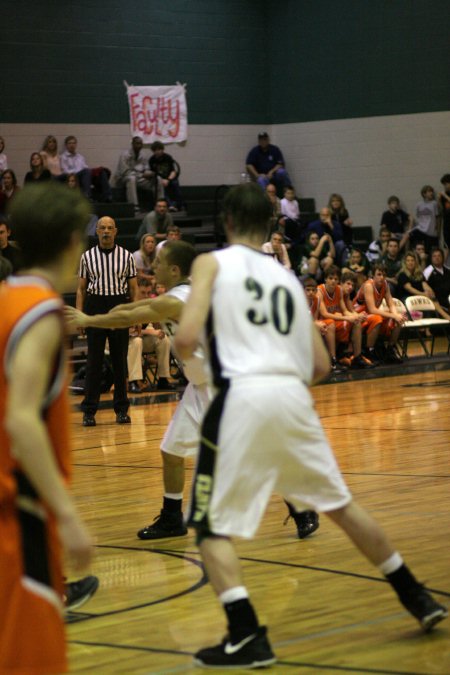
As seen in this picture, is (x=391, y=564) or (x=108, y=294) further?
(x=108, y=294)

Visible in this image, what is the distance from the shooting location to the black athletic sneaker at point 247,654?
12.2 ft

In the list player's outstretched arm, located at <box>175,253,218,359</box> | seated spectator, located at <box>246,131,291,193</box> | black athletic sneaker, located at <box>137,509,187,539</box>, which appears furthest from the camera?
seated spectator, located at <box>246,131,291,193</box>

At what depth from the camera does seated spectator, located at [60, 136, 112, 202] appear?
18.4m

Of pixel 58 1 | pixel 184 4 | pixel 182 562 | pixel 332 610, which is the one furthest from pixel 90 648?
pixel 184 4

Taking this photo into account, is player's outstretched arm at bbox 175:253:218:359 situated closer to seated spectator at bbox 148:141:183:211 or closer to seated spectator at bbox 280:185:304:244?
seated spectator at bbox 280:185:304:244

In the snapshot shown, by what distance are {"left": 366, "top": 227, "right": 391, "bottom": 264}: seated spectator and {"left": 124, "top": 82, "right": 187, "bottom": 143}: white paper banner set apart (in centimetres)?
418

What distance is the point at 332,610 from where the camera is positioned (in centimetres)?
441

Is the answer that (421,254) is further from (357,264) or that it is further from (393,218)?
(357,264)

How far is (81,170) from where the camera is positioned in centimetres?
1839

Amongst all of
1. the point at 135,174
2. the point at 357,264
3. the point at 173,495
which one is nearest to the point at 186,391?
the point at 173,495

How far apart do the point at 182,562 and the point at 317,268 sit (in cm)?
1258

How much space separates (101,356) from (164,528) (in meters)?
4.99

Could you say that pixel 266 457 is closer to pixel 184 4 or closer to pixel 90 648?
pixel 90 648

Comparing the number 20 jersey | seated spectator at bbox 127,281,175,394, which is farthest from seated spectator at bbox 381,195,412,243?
the number 20 jersey
